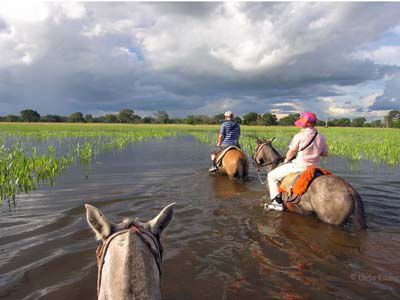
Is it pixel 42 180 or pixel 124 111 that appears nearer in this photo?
pixel 42 180

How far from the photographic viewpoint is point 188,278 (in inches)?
145

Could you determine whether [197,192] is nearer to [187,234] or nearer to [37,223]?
[187,234]

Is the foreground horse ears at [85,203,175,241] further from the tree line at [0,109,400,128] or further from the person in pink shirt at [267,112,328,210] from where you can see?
the tree line at [0,109,400,128]

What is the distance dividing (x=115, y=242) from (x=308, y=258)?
3.79 meters

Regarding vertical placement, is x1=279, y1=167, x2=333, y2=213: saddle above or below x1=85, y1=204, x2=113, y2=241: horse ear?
below

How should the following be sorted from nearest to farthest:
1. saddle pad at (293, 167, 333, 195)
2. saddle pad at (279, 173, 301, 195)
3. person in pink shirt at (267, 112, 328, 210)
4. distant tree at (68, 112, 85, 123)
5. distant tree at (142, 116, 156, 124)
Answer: saddle pad at (293, 167, 333, 195) → person in pink shirt at (267, 112, 328, 210) → saddle pad at (279, 173, 301, 195) → distant tree at (68, 112, 85, 123) → distant tree at (142, 116, 156, 124)

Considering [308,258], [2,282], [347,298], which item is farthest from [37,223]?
[347,298]

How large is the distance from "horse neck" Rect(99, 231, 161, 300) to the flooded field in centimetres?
201

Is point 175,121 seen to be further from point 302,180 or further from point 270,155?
point 302,180

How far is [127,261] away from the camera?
157 cm

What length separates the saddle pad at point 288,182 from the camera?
5.91 metres

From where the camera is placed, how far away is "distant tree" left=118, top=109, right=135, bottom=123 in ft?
413

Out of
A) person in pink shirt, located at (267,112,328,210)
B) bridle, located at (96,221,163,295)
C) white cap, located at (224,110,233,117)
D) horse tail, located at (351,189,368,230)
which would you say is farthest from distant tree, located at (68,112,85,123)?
bridle, located at (96,221,163,295)

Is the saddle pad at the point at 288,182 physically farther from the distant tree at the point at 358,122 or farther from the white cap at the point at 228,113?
the distant tree at the point at 358,122
